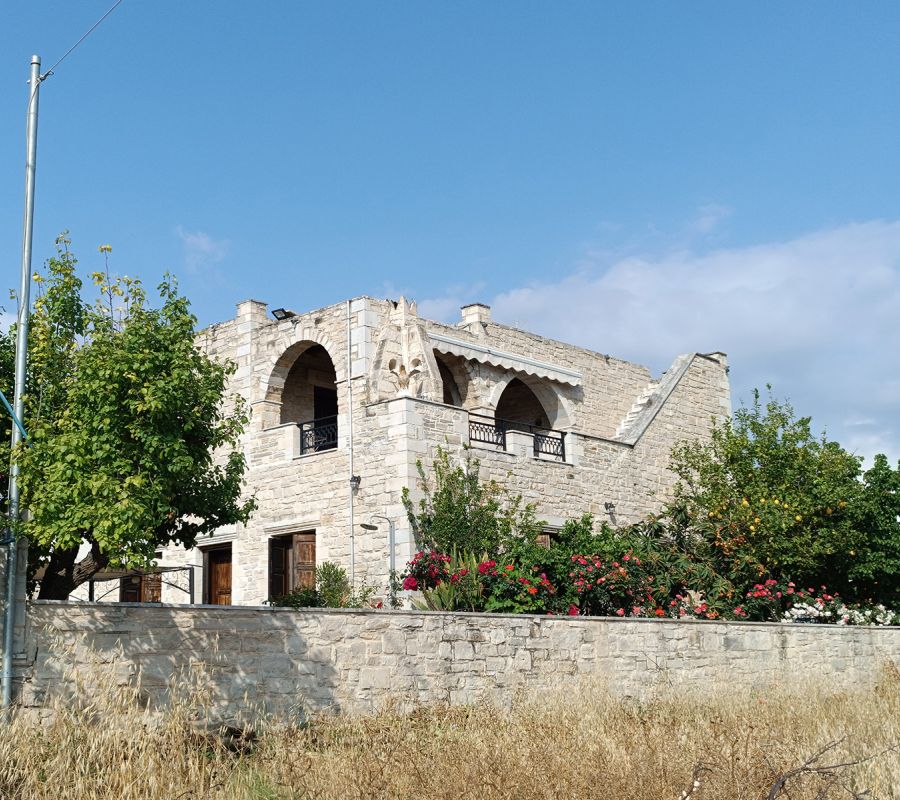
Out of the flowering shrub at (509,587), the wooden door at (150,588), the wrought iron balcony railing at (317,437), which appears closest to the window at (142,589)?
the wooden door at (150,588)

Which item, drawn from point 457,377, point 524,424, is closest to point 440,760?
point 524,424

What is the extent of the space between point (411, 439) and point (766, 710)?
7.43m

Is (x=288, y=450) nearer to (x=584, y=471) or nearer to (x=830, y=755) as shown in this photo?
(x=584, y=471)

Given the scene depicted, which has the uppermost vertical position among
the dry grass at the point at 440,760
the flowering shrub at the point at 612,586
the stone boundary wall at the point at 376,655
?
the flowering shrub at the point at 612,586

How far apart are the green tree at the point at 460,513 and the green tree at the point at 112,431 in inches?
233

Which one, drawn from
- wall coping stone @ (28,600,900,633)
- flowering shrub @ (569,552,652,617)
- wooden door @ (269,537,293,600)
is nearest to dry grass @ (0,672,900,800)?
wall coping stone @ (28,600,900,633)

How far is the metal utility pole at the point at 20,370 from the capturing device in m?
8.79

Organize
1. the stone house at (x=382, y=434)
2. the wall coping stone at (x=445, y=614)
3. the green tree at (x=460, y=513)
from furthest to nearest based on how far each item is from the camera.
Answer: the stone house at (x=382, y=434)
the green tree at (x=460, y=513)
the wall coping stone at (x=445, y=614)

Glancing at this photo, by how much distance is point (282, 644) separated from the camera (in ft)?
35.1

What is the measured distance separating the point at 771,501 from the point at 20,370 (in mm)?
12905

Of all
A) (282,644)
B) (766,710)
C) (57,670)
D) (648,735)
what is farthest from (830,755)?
(57,670)

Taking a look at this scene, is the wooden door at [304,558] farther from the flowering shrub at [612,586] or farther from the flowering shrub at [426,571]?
the flowering shrub at [612,586]

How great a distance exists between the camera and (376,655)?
11.5 meters

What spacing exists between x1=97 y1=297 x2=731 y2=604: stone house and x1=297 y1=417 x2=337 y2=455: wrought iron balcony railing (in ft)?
0.12
